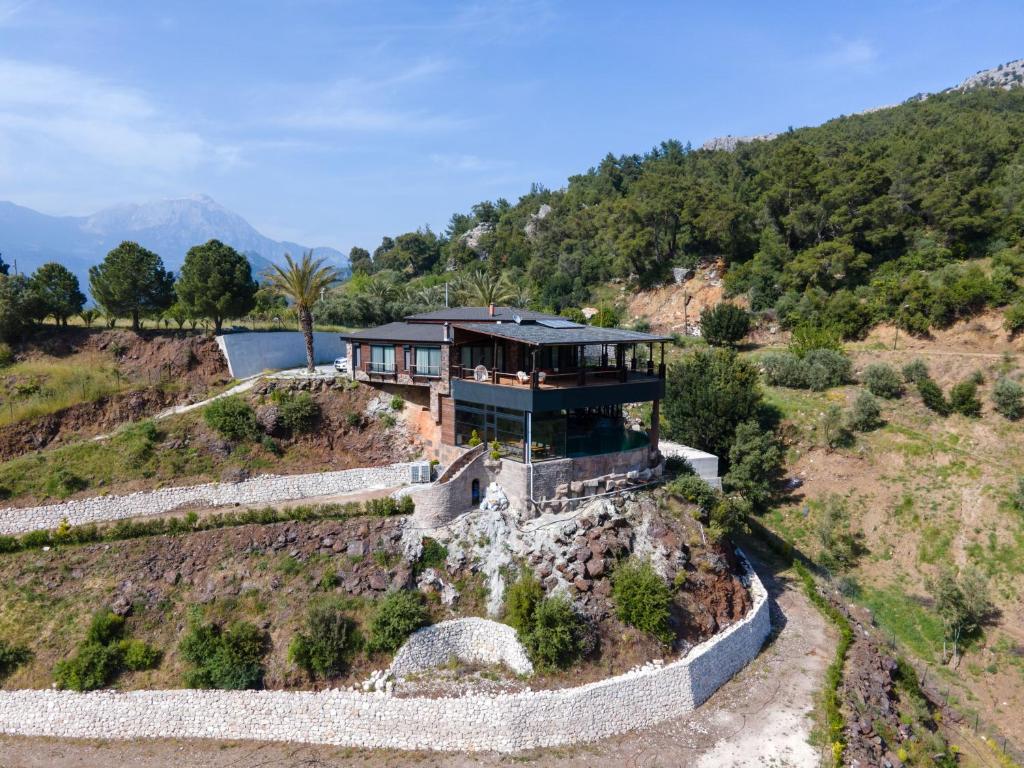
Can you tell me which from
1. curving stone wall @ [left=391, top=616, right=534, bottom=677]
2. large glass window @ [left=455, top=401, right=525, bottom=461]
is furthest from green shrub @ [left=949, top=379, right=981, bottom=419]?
curving stone wall @ [left=391, top=616, right=534, bottom=677]

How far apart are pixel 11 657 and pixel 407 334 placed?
65.8 feet

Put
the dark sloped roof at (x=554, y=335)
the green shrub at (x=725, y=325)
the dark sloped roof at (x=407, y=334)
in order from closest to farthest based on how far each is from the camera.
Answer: the dark sloped roof at (x=554, y=335), the dark sloped roof at (x=407, y=334), the green shrub at (x=725, y=325)

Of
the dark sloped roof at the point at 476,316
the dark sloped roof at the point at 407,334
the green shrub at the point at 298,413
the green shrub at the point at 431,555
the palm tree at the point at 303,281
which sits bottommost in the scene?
the green shrub at the point at 431,555

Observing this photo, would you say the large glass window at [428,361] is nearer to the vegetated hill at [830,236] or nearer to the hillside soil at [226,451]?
the hillside soil at [226,451]

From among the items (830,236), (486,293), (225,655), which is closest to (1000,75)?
(830,236)

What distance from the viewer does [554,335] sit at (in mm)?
27453

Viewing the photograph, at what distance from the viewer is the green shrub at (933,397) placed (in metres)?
39.5

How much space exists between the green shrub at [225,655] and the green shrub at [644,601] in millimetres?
12994

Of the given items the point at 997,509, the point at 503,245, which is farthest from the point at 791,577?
the point at 503,245

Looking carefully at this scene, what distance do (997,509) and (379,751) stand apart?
108 feet

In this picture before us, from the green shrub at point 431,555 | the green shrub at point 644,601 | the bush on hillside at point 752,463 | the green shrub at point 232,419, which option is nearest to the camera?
the green shrub at point 644,601

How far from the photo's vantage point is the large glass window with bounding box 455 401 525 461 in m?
27.0

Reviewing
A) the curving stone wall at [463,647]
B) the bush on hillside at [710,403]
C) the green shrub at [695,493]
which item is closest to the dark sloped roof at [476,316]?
the green shrub at [695,493]

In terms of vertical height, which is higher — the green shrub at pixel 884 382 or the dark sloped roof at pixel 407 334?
the dark sloped roof at pixel 407 334
